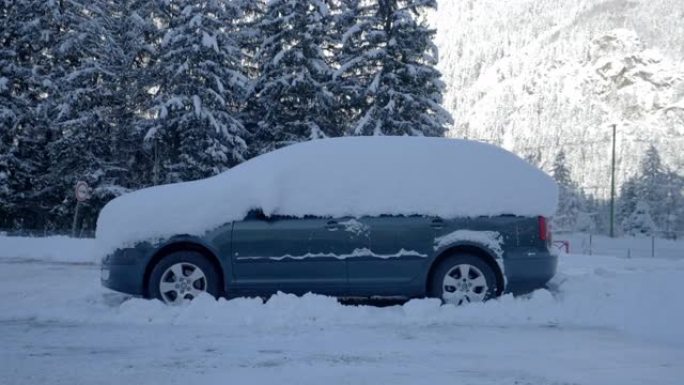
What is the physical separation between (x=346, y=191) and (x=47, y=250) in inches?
359

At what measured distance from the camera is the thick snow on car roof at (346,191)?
659 centimetres

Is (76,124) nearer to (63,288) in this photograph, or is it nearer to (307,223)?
(63,288)


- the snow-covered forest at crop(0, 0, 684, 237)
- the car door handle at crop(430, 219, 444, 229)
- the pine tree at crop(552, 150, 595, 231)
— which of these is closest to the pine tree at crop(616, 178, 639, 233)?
the pine tree at crop(552, 150, 595, 231)

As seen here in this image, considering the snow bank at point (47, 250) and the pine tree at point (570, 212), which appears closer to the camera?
the snow bank at point (47, 250)

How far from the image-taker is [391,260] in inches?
258

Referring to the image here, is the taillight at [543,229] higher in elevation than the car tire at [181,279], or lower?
higher

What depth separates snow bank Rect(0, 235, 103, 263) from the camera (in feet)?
40.7

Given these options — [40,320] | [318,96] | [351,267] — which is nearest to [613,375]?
[351,267]

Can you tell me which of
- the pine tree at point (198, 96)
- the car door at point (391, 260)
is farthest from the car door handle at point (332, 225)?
the pine tree at point (198, 96)

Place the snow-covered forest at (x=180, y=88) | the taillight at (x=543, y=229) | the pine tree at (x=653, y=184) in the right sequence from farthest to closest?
the pine tree at (x=653, y=184), the snow-covered forest at (x=180, y=88), the taillight at (x=543, y=229)

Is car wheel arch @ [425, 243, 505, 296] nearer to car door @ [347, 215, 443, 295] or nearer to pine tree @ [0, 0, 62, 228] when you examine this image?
car door @ [347, 215, 443, 295]

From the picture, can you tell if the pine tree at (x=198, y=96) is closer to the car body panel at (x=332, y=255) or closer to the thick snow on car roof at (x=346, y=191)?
the thick snow on car roof at (x=346, y=191)

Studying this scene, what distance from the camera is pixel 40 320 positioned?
6207mm

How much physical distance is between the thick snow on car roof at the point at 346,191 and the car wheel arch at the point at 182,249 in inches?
4.7
